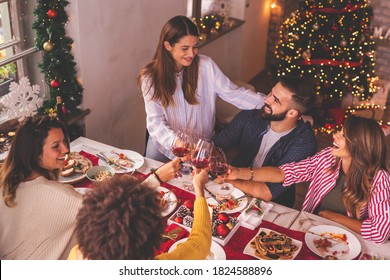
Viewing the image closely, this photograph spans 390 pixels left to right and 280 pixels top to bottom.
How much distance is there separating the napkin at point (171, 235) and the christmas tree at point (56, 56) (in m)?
1.40

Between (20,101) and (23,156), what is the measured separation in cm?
112

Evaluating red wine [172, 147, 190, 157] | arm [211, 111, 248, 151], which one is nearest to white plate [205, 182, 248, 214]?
red wine [172, 147, 190, 157]

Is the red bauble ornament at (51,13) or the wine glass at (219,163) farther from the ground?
the red bauble ornament at (51,13)

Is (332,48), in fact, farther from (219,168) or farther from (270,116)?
(219,168)

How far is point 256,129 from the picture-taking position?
2857mm

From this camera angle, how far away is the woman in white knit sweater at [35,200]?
6.07 ft

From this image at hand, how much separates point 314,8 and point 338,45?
1.34 feet

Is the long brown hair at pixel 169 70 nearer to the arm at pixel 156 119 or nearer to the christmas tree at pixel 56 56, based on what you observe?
the arm at pixel 156 119

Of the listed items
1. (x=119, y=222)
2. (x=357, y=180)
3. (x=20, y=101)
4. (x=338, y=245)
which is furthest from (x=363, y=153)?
(x=20, y=101)

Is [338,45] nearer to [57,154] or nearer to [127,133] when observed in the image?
[127,133]

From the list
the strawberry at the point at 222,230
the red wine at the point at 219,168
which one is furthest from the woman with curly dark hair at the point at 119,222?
the red wine at the point at 219,168

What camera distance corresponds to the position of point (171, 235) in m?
2.15

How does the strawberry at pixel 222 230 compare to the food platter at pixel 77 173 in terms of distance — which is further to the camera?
the food platter at pixel 77 173

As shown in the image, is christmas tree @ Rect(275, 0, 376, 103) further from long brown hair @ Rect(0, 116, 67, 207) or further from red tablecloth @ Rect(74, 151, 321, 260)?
long brown hair @ Rect(0, 116, 67, 207)
